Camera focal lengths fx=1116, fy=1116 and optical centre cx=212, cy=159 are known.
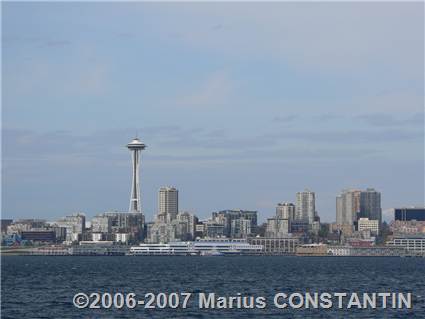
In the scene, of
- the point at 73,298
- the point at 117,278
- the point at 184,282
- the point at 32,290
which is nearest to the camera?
the point at 73,298

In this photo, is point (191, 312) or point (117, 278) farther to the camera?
point (117, 278)

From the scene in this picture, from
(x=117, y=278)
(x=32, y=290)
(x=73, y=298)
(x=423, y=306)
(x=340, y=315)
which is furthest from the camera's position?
(x=117, y=278)

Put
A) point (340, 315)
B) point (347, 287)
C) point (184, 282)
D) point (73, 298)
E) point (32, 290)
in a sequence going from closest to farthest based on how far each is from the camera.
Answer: point (340, 315) → point (73, 298) → point (32, 290) → point (347, 287) → point (184, 282)

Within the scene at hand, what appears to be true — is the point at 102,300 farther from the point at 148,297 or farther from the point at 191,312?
the point at 191,312

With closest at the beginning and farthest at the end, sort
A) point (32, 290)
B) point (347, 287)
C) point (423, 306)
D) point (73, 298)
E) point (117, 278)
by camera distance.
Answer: point (423, 306)
point (73, 298)
point (32, 290)
point (347, 287)
point (117, 278)

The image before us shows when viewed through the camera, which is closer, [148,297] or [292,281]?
[148,297]

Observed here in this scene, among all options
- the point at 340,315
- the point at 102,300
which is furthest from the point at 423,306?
the point at 102,300

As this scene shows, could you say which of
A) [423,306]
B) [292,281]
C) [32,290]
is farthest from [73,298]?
[292,281]

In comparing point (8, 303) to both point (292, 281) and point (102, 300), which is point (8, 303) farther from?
point (292, 281)
